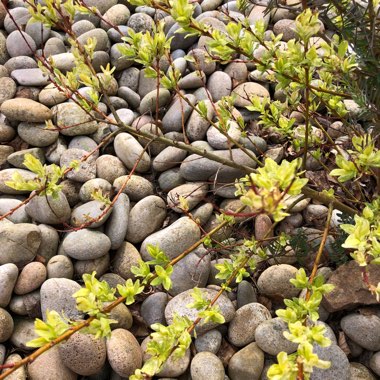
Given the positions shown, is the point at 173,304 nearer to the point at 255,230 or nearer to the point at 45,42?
the point at 255,230

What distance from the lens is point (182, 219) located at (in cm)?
228

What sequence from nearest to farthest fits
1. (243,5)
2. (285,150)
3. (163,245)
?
(243,5) → (163,245) → (285,150)

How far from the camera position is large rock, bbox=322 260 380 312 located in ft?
6.46

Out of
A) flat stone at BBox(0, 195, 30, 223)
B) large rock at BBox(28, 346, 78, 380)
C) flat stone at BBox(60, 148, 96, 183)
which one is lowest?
large rock at BBox(28, 346, 78, 380)

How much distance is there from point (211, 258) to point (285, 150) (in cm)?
75

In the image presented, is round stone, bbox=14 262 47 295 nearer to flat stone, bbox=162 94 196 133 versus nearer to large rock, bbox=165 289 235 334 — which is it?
large rock, bbox=165 289 235 334


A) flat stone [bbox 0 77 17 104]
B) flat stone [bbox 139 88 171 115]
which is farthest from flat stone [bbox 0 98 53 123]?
flat stone [bbox 139 88 171 115]

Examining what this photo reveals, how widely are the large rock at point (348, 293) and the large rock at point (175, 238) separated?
686 mm

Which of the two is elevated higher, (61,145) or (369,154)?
(369,154)

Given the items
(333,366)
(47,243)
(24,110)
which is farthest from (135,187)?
(333,366)

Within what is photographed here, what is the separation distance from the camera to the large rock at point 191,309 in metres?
2.01

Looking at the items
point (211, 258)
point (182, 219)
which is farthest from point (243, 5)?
point (211, 258)

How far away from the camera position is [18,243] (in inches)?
84.7

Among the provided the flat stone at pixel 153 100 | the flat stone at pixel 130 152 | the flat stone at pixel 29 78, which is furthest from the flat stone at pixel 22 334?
the flat stone at pixel 29 78
